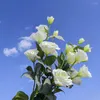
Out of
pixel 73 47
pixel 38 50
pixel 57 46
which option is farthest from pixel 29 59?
pixel 73 47

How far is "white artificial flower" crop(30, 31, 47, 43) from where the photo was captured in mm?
1584

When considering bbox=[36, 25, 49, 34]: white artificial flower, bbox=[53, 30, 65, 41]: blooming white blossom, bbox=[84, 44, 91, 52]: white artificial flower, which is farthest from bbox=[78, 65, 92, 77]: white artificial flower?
bbox=[36, 25, 49, 34]: white artificial flower

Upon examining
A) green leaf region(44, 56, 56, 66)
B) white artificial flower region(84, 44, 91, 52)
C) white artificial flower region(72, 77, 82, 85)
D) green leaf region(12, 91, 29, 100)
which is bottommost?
green leaf region(12, 91, 29, 100)

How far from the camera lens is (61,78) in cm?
146

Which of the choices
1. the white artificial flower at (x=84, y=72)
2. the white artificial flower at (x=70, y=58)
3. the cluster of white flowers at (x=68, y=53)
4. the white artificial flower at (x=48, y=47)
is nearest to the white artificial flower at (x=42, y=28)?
the cluster of white flowers at (x=68, y=53)

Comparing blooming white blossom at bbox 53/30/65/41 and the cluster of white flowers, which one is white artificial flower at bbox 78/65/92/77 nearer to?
the cluster of white flowers

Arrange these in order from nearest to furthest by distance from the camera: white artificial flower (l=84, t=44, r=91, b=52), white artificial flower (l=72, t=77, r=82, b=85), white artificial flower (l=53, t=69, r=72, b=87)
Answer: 1. white artificial flower (l=53, t=69, r=72, b=87)
2. white artificial flower (l=72, t=77, r=82, b=85)
3. white artificial flower (l=84, t=44, r=91, b=52)

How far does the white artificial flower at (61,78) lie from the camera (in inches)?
56.9

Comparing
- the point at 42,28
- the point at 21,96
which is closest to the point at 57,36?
the point at 42,28

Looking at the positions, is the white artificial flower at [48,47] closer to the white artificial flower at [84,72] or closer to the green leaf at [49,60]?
the green leaf at [49,60]

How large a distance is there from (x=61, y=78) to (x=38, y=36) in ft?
1.02

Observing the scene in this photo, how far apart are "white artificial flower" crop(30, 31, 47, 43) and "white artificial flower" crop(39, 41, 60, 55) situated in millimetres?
39

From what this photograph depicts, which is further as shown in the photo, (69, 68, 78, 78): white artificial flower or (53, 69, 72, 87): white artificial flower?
(69, 68, 78, 78): white artificial flower

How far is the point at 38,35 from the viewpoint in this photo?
1584mm
